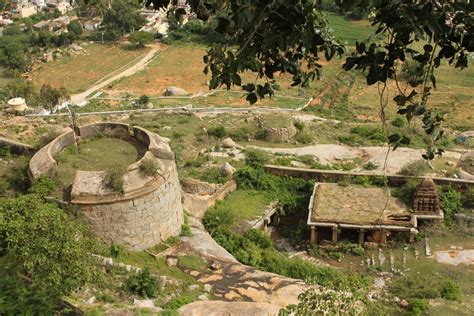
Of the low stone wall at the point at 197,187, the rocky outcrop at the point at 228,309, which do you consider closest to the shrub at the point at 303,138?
the low stone wall at the point at 197,187

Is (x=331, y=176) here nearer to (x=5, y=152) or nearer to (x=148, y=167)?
(x=148, y=167)

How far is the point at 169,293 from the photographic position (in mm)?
12422

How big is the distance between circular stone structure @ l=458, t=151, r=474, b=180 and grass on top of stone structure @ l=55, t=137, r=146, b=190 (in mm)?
10556

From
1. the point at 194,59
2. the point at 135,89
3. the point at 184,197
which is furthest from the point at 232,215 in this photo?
the point at 194,59

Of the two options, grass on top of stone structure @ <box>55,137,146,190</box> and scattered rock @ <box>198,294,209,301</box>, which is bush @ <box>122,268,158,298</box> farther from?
grass on top of stone structure @ <box>55,137,146,190</box>

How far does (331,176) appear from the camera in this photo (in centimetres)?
1962

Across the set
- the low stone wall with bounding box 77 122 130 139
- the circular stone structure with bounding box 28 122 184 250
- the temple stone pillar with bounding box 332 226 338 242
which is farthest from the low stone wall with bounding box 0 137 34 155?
the temple stone pillar with bounding box 332 226 338 242

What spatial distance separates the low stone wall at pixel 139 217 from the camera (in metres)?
13.4

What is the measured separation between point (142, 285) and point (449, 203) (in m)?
9.96

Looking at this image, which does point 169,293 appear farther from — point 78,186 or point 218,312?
point 78,186

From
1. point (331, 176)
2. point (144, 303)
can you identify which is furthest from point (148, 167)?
point (331, 176)

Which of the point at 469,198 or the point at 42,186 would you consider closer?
the point at 42,186

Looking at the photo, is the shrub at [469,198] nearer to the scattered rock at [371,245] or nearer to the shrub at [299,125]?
the scattered rock at [371,245]

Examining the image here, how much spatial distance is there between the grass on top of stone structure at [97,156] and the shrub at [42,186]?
275mm
